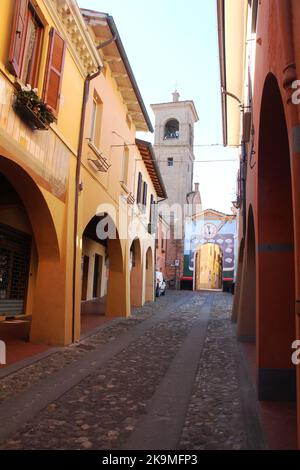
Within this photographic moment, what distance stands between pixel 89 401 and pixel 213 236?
30106mm

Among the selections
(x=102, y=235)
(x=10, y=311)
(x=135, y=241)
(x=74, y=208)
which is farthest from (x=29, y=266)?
(x=135, y=241)

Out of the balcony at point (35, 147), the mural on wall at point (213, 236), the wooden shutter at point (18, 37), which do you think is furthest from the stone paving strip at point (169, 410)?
the mural on wall at point (213, 236)

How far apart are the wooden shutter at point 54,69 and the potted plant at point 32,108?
23.3 inches

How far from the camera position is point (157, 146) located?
37.7 metres

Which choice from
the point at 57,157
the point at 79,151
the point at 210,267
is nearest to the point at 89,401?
the point at 57,157

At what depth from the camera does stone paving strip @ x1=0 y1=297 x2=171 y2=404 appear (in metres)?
5.00

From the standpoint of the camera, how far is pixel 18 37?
18.2 feet

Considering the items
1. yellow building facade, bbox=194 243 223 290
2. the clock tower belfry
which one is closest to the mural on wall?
the clock tower belfry

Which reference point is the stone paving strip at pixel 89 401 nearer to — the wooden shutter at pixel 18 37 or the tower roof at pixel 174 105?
the wooden shutter at pixel 18 37

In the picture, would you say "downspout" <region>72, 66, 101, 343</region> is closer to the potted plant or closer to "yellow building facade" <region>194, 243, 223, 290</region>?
the potted plant

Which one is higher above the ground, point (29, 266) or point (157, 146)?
point (157, 146)

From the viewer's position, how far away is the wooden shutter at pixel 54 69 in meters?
6.76
